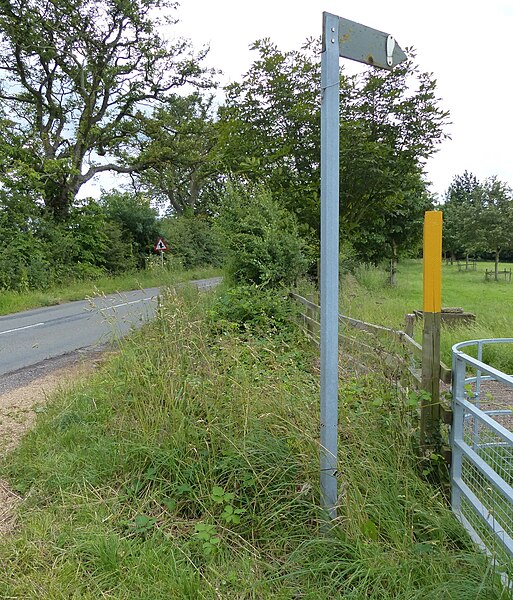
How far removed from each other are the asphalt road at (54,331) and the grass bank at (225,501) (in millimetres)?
1364

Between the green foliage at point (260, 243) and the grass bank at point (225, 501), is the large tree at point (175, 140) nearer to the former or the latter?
the green foliage at point (260, 243)

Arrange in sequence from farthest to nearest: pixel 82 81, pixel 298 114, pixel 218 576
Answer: pixel 82 81
pixel 298 114
pixel 218 576

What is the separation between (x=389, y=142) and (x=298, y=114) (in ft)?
7.94

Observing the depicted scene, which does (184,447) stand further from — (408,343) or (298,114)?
(298,114)

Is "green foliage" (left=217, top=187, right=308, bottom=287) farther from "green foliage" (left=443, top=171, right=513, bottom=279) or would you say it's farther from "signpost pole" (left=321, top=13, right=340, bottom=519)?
"green foliage" (left=443, top=171, right=513, bottom=279)

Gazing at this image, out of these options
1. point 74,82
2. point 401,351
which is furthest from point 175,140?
point 401,351

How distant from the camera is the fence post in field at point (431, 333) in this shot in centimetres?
244

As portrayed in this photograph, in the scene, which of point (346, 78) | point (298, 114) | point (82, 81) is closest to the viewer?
point (298, 114)

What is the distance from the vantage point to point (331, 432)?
2.36 metres

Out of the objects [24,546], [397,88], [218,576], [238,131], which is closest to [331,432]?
[218,576]

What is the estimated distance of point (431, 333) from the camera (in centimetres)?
259

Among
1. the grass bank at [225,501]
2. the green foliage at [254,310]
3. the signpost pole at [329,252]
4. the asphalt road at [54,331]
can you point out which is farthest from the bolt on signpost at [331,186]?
the green foliage at [254,310]

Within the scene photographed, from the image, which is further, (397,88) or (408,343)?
(397,88)

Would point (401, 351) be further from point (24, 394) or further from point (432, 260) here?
point (24, 394)
